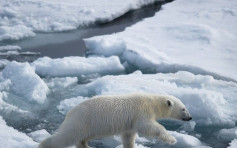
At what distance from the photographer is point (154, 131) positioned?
4383mm

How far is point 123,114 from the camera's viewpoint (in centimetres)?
451

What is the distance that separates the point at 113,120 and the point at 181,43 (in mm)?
5277

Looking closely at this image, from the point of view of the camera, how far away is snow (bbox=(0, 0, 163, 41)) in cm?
1060

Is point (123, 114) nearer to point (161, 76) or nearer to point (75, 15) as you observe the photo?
point (161, 76)

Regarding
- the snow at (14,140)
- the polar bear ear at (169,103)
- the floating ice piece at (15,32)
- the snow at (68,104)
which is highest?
the polar bear ear at (169,103)

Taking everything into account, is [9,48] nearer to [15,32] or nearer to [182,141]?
[15,32]

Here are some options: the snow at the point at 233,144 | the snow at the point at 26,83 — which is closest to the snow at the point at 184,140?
the snow at the point at 233,144

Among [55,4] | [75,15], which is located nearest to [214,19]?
[75,15]

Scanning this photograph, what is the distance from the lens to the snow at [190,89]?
6.06 metres

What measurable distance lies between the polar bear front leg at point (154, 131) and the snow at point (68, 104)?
2095 millimetres

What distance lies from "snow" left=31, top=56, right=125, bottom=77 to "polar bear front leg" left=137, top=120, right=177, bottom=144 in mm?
3581

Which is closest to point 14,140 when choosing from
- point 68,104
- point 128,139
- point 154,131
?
point 128,139

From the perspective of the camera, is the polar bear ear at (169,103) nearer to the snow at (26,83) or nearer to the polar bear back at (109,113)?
the polar bear back at (109,113)

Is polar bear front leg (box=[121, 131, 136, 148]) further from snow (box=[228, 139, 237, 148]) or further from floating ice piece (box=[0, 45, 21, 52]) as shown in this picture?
floating ice piece (box=[0, 45, 21, 52])
